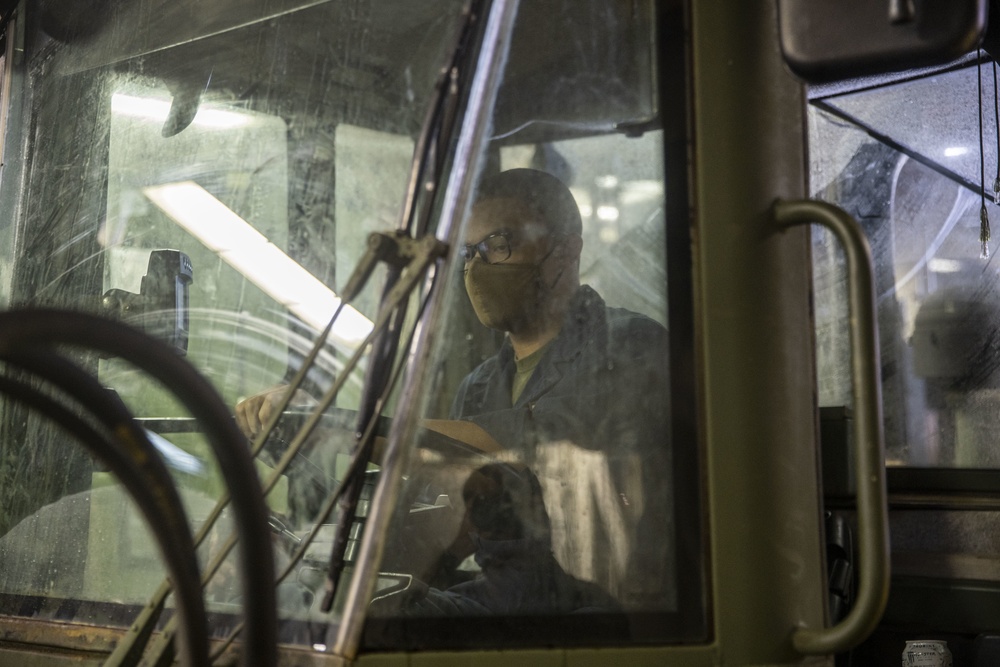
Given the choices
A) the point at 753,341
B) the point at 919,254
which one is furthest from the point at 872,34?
the point at 919,254

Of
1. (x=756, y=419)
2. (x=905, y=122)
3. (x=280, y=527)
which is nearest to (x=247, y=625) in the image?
(x=280, y=527)

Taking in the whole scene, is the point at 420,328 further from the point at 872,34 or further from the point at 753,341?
the point at 872,34

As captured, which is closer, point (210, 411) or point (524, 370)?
point (210, 411)

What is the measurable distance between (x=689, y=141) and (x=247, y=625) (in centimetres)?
86

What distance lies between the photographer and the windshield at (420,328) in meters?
1.19

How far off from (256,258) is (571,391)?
0.43 meters

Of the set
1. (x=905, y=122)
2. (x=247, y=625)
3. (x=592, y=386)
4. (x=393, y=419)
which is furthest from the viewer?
(x=905, y=122)

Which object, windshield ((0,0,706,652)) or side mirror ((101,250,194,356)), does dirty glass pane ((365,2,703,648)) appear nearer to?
windshield ((0,0,706,652))

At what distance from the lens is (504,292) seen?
130cm

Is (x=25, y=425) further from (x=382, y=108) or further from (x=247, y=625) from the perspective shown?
(x=247, y=625)

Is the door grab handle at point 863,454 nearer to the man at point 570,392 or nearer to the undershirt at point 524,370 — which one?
the man at point 570,392

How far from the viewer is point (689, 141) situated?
1350mm

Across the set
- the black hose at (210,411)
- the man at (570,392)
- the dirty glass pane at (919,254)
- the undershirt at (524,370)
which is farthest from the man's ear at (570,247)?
the dirty glass pane at (919,254)

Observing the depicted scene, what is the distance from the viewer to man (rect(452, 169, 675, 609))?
127 centimetres
